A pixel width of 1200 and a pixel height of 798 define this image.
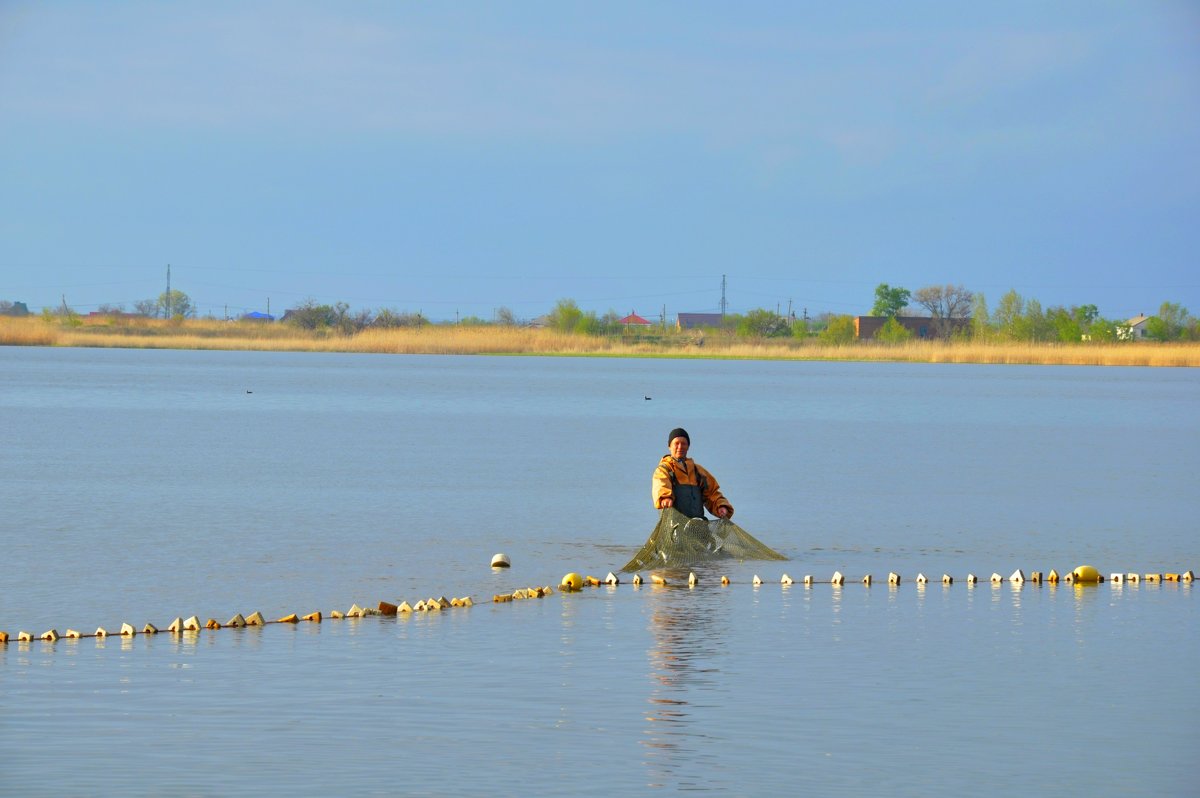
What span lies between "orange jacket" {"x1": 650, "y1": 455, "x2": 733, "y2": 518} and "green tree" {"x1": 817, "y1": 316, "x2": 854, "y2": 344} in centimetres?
11161

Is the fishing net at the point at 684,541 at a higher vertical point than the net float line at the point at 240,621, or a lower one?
higher

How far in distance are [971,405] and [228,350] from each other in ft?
304

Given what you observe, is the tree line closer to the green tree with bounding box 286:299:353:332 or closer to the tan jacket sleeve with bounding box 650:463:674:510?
the green tree with bounding box 286:299:353:332

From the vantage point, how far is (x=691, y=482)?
17.3m

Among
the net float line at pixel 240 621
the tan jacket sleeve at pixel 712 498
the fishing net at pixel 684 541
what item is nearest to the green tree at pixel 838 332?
the fishing net at pixel 684 541

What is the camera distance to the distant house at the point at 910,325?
15062 centimetres

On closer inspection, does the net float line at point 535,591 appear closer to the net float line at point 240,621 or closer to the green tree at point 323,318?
the net float line at point 240,621

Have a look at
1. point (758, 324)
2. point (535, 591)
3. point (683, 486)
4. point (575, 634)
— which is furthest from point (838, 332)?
point (575, 634)

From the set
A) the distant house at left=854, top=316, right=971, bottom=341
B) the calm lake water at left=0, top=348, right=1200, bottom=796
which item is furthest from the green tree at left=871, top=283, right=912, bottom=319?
the calm lake water at left=0, top=348, right=1200, bottom=796

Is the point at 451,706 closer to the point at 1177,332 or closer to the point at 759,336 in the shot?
the point at 759,336

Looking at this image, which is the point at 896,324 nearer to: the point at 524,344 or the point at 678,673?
the point at 524,344

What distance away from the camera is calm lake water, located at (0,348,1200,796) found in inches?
376

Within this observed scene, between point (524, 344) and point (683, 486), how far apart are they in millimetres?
98967

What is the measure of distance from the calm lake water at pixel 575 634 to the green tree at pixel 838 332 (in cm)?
9581
